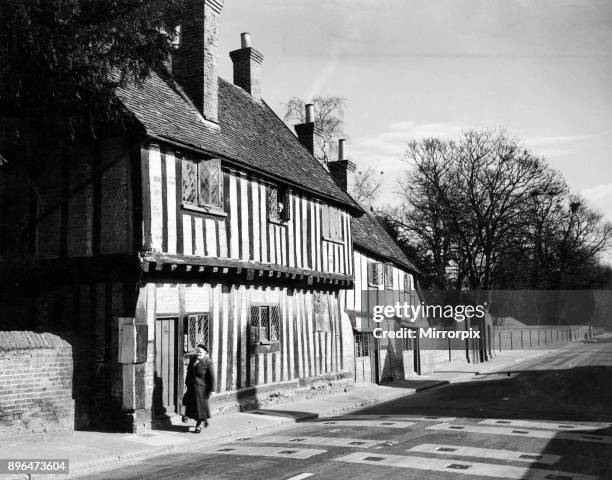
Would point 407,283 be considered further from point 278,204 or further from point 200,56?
point 200,56

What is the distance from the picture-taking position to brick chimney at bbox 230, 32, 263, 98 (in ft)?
72.0

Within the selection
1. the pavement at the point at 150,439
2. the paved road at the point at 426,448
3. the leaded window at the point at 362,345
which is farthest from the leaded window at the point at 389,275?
the paved road at the point at 426,448

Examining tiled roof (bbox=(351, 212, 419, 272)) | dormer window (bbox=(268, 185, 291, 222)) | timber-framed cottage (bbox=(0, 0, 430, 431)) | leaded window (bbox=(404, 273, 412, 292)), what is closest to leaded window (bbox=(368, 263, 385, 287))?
tiled roof (bbox=(351, 212, 419, 272))

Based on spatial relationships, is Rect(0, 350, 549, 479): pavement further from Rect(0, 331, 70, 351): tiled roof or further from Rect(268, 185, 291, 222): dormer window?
Rect(268, 185, 291, 222): dormer window

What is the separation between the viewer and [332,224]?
790 inches

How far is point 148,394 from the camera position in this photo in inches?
475

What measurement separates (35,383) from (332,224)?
11134 millimetres

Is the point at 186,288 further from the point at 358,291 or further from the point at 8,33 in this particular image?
the point at 358,291

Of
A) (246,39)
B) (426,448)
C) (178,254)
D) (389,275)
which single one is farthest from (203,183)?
(389,275)

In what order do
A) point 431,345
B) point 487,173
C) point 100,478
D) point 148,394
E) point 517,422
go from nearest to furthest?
1. point 100,478
2. point 148,394
3. point 517,422
4. point 431,345
5. point 487,173

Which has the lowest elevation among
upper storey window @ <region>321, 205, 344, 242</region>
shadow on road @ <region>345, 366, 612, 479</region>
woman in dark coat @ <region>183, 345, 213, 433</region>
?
shadow on road @ <region>345, 366, 612, 479</region>

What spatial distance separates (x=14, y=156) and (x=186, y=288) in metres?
4.91

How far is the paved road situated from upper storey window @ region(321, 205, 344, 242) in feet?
18.9

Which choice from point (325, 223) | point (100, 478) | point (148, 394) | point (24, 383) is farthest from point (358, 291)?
point (100, 478)
